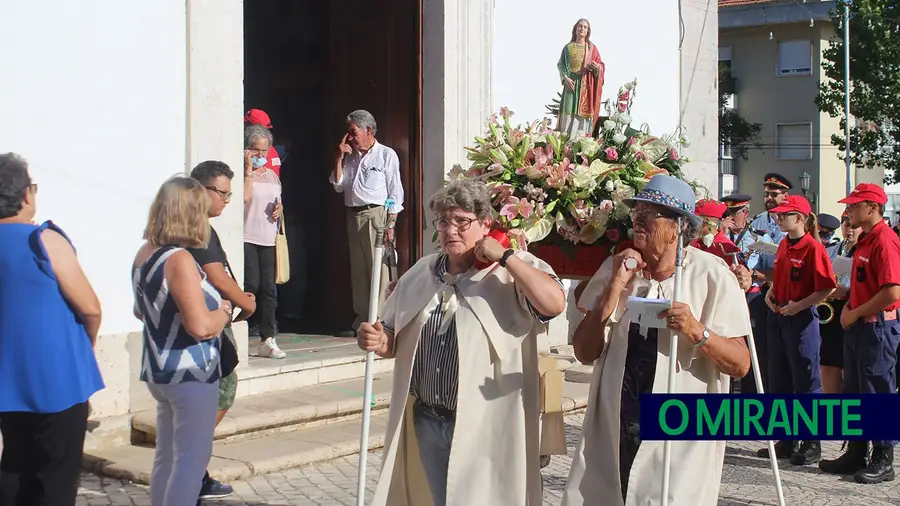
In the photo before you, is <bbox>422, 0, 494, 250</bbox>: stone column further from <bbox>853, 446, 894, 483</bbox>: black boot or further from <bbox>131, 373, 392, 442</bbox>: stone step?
<bbox>853, 446, 894, 483</bbox>: black boot

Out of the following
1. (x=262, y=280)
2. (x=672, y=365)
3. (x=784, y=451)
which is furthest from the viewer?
(x=262, y=280)

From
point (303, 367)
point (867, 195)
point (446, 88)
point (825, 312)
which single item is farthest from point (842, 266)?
point (303, 367)

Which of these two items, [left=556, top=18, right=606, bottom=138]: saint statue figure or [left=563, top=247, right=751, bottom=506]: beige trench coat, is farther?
[left=556, top=18, right=606, bottom=138]: saint statue figure

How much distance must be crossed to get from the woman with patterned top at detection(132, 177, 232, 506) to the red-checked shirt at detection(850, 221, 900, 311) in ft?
14.8

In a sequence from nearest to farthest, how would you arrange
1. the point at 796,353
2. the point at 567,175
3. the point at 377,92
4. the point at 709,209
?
the point at 567,175 < the point at 709,209 < the point at 796,353 < the point at 377,92

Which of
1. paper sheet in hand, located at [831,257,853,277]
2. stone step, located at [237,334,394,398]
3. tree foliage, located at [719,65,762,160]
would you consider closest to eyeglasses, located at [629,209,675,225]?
stone step, located at [237,334,394,398]

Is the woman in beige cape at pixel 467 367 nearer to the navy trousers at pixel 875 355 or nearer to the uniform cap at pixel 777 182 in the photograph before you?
the navy trousers at pixel 875 355

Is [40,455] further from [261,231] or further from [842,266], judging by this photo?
[842,266]

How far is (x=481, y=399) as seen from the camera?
14.8ft

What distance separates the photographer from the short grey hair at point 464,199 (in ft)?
14.7

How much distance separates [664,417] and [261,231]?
16.9ft

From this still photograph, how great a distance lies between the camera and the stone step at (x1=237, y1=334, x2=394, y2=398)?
8.09 meters

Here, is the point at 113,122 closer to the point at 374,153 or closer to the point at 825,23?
the point at 374,153

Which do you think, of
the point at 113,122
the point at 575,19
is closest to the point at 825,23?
the point at 575,19
